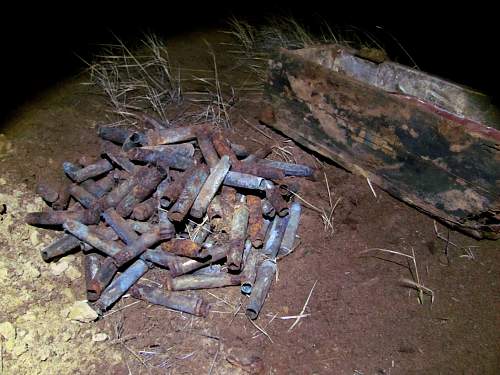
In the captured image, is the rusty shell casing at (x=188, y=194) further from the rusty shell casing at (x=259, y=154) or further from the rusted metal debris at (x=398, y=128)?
the rusted metal debris at (x=398, y=128)

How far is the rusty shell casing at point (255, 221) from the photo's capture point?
2.90 m

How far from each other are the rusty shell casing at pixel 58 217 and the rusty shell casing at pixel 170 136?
0.77 metres

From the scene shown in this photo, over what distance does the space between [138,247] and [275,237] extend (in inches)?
39.0

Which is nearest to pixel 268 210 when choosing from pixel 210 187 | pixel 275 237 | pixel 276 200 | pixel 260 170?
pixel 276 200

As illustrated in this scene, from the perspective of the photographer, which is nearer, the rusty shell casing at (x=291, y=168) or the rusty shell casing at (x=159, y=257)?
the rusty shell casing at (x=159, y=257)

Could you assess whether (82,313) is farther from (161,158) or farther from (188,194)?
(161,158)

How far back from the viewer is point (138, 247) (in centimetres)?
279

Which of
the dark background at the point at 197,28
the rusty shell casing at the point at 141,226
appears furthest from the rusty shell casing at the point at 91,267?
the dark background at the point at 197,28

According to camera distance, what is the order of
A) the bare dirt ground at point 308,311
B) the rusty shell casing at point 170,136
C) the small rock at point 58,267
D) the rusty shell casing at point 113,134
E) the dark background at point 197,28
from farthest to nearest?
the dark background at point 197,28 < the rusty shell casing at point 113,134 < the rusty shell casing at point 170,136 < the small rock at point 58,267 < the bare dirt ground at point 308,311

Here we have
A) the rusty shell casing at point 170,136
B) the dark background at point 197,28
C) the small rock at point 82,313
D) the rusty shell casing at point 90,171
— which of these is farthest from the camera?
the dark background at point 197,28

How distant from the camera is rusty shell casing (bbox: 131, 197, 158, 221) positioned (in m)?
2.91

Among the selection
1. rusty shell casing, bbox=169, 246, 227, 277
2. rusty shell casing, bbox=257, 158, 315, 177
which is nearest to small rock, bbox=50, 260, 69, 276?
rusty shell casing, bbox=169, 246, 227, 277

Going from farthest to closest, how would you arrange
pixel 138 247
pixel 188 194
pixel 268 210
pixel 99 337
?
pixel 268 210 → pixel 188 194 → pixel 138 247 → pixel 99 337

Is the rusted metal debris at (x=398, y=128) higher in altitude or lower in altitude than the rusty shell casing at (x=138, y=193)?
higher
